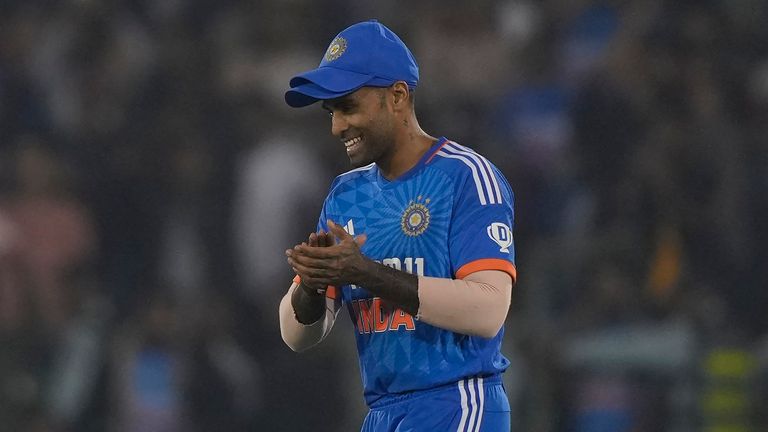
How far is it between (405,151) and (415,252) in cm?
31

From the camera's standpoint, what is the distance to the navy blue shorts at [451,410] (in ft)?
11.7

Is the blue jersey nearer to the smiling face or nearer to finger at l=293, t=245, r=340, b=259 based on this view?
the smiling face

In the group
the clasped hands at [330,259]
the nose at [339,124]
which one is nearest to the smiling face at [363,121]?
the nose at [339,124]

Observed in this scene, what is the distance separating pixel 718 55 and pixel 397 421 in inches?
209

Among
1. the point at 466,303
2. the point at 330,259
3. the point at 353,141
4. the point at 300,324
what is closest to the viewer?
the point at 330,259

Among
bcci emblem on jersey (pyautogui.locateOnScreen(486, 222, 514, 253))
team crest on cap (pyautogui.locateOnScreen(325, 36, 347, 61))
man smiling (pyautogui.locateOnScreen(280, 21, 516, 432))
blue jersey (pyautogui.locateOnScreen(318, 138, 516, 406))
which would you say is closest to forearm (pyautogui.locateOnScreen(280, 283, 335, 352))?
man smiling (pyautogui.locateOnScreen(280, 21, 516, 432))

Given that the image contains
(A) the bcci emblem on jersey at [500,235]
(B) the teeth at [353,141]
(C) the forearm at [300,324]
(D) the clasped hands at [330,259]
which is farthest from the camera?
(C) the forearm at [300,324]

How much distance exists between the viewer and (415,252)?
3.63 m

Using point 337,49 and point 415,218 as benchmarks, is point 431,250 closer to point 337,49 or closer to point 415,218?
point 415,218

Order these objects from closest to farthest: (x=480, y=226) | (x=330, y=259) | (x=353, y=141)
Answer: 1. (x=330, y=259)
2. (x=480, y=226)
3. (x=353, y=141)

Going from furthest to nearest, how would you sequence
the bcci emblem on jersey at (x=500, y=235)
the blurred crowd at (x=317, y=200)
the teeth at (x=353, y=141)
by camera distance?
the blurred crowd at (x=317, y=200)
the teeth at (x=353, y=141)
the bcci emblem on jersey at (x=500, y=235)

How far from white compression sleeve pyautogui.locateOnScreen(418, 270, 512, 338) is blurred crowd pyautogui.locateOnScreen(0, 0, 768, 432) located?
3.93 metres

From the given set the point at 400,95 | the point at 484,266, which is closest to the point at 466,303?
the point at 484,266

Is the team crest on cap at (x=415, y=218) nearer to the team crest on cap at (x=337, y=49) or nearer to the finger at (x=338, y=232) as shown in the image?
the finger at (x=338, y=232)
